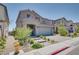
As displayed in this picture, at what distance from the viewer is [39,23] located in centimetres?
455

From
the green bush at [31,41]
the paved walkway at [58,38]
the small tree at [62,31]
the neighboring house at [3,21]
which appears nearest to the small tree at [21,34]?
the green bush at [31,41]

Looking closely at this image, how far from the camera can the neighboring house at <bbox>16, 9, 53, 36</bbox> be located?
4345 mm

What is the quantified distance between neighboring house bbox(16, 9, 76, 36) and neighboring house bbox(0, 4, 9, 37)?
22 cm

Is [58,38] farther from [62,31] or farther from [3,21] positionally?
[3,21]

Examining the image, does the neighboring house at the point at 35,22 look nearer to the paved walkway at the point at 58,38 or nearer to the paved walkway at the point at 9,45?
the paved walkway at the point at 58,38

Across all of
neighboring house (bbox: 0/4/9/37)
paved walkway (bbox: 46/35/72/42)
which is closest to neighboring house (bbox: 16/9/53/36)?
paved walkway (bbox: 46/35/72/42)

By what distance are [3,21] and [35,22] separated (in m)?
0.65

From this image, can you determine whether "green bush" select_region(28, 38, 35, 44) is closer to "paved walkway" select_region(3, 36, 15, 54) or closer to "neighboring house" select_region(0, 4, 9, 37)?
"paved walkway" select_region(3, 36, 15, 54)

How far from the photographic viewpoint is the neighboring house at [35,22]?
4345 mm

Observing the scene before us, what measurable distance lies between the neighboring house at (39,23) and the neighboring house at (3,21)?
22cm

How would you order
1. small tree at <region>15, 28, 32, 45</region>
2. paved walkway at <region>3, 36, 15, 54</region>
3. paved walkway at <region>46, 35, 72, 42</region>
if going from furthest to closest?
paved walkway at <region>46, 35, 72, 42</region>
small tree at <region>15, 28, 32, 45</region>
paved walkway at <region>3, 36, 15, 54</region>
